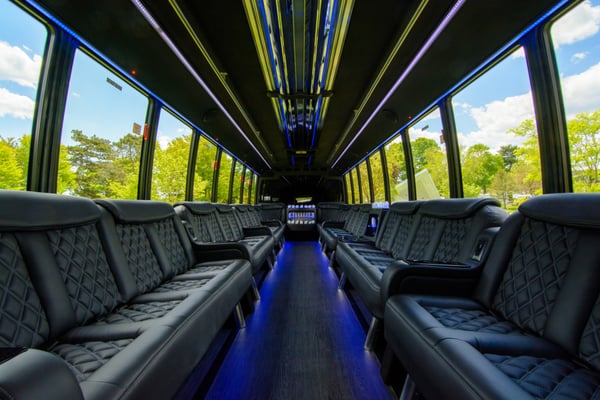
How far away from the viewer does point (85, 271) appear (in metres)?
Answer: 1.31

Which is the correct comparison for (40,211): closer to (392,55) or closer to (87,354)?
(87,354)

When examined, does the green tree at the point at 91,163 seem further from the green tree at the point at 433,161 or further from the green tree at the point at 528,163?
the green tree at the point at 433,161

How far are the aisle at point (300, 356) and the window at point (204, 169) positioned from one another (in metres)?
2.95

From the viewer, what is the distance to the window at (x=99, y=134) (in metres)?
2.14

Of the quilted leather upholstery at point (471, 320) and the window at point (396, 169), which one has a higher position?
the window at point (396, 169)

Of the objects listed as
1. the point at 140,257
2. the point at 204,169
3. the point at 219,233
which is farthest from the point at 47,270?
the point at 204,169

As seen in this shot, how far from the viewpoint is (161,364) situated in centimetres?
90

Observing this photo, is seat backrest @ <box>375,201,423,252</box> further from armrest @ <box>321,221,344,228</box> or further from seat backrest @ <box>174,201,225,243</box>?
armrest @ <box>321,221,344,228</box>

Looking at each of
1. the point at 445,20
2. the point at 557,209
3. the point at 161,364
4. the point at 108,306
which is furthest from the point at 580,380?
the point at 445,20

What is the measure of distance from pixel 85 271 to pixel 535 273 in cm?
229

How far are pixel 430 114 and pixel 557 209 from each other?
2.95m

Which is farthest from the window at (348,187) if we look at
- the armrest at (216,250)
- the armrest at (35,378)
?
the armrest at (35,378)

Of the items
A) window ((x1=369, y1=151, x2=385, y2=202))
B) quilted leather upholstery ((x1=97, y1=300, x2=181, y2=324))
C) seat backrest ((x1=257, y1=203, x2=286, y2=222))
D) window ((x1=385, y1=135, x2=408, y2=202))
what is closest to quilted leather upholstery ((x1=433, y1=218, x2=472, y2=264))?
quilted leather upholstery ((x1=97, y1=300, x2=181, y2=324))

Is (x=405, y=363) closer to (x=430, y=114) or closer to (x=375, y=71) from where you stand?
(x=375, y=71)
